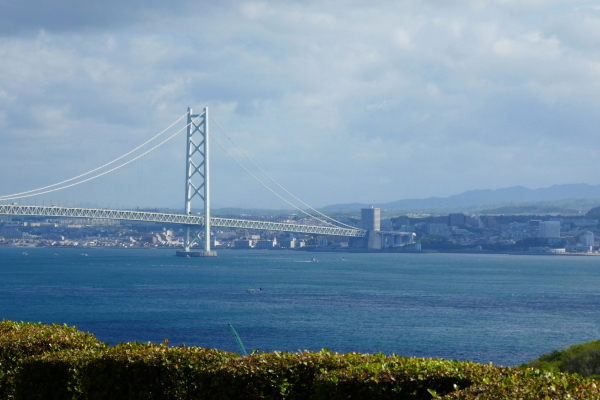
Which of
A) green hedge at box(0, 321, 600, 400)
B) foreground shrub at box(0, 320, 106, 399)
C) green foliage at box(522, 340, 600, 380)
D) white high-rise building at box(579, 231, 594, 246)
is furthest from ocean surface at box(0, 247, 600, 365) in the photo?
white high-rise building at box(579, 231, 594, 246)

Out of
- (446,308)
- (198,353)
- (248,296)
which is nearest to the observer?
(198,353)

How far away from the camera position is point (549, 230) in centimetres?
10125

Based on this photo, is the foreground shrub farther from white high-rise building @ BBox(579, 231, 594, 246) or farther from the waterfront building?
white high-rise building @ BBox(579, 231, 594, 246)

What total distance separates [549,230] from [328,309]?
3076 inches

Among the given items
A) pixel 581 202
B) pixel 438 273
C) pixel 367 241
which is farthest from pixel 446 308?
pixel 581 202

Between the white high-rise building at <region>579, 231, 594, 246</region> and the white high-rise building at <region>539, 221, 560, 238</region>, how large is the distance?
2.97 m

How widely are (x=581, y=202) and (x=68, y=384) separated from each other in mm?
194919

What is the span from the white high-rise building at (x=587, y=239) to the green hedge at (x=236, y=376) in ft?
320

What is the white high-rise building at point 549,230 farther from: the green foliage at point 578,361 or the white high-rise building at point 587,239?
the green foliage at point 578,361

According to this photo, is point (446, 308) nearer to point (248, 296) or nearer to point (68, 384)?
point (248, 296)

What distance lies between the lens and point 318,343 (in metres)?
21.1

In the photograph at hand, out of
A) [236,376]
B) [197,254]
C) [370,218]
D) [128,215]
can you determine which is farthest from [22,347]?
[370,218]

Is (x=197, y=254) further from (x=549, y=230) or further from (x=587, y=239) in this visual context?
(x=587, y=239)

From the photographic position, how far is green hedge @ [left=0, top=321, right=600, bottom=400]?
3.71 metres
